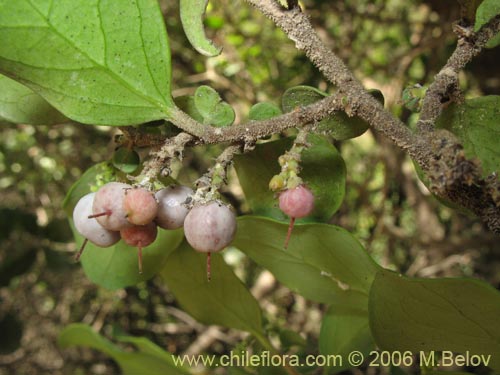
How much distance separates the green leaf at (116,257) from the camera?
88 cm

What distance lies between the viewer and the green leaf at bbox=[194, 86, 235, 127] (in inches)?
28.8

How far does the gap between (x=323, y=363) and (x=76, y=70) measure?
24.5 inches

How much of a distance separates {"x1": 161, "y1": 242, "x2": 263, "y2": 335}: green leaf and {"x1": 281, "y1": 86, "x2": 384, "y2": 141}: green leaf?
0.30m

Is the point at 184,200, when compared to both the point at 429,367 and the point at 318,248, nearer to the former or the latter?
the point at 318,248

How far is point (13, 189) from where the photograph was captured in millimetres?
2182

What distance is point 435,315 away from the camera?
659 mm

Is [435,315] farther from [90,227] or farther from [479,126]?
[90,227]

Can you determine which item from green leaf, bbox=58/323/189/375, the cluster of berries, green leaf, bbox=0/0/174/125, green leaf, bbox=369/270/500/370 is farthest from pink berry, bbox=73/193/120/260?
green leaf, bbox=369/270/500/370

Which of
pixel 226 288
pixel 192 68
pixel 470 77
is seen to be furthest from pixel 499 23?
pixel 192 68

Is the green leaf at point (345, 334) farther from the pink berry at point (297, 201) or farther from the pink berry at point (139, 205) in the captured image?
the pink berry at point (139, 205)

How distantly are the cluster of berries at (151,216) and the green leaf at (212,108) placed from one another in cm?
10

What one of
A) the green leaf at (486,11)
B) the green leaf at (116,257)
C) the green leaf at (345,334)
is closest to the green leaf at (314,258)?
the green leaf at (345,334)

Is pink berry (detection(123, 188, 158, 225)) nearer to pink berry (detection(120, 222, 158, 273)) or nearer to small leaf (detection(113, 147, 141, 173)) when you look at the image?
pink berry (detection(120, 222, 158, 273))

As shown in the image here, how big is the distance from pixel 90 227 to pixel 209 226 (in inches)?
7.0
